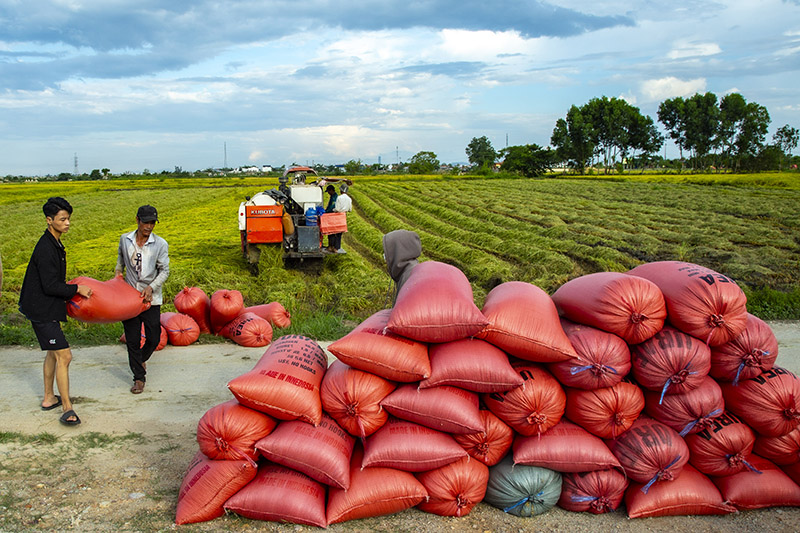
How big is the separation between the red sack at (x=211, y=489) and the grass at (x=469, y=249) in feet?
12.2

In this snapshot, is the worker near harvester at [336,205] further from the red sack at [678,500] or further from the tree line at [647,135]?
the tree line at [647,135]

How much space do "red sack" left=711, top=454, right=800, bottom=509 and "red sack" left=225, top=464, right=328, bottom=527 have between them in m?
2.54

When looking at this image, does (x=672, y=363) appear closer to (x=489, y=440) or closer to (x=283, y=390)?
(x=489, y=440)

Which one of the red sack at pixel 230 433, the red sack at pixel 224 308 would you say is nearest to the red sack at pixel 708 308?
the red sack at pixel 230 433

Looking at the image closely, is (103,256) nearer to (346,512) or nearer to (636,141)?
(346,512)

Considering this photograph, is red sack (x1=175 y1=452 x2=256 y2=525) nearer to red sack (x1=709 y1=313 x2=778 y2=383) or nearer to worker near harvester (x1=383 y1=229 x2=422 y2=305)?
worker near harvester (x1=383 y1=229 x2=422 y2=305)

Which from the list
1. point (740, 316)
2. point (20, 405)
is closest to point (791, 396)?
point (740, 316)

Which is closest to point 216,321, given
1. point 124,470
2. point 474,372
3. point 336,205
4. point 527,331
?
point 124,470

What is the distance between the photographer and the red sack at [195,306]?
22.3 feet

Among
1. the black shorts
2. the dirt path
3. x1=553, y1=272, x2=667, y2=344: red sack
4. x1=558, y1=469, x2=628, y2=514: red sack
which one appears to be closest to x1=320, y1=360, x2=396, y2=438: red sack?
the dirt path

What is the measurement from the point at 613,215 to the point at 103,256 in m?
17.9

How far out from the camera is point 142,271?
16.1 ft

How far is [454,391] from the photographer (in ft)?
11.2

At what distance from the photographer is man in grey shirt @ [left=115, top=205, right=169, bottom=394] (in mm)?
4895
